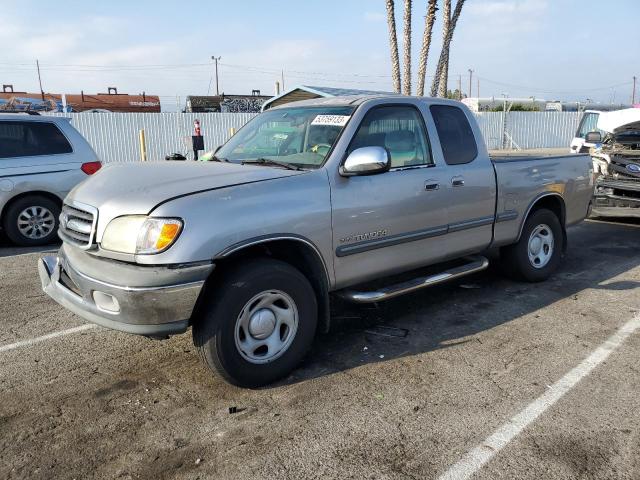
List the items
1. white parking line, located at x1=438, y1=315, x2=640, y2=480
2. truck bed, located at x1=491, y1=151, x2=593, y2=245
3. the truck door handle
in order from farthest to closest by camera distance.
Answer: truck bed, located at x1=491, y1=151, x2=593, y2=245, the truck door handle, white parking line, located at x1=438, y1=315, x2=640, y2=480

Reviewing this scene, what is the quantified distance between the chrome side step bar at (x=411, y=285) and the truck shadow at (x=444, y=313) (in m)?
0.37

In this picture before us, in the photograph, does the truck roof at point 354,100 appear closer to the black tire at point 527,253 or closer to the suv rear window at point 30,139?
the black tire at point 527,253

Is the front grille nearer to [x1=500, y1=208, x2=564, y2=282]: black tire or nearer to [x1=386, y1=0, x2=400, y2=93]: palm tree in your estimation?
[x1=500, y1=208, x2=564, y2=282]: black tire

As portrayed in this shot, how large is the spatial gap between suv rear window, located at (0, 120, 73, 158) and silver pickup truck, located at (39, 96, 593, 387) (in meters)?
4.20

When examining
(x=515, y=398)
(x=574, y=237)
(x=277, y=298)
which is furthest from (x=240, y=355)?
(x=574, y=237)

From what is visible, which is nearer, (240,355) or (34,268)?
(240,355)

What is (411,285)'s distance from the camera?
4293 millimetres

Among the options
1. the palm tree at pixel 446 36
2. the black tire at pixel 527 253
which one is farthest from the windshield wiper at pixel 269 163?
the palm tree at pixel 446 36

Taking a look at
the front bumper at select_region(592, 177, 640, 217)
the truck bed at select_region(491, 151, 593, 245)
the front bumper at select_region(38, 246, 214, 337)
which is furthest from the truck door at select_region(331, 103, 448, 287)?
the front bumper at select_region(592, 177, 640, 217)

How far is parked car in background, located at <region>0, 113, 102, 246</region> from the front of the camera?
7477 millimetres

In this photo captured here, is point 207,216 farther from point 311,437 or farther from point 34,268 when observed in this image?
point 34,268

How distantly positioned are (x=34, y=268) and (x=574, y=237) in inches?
296

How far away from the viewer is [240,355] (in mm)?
3422

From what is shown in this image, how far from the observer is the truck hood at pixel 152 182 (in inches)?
127
